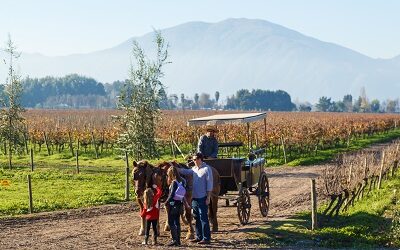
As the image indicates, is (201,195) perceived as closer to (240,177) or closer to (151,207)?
(151,207)

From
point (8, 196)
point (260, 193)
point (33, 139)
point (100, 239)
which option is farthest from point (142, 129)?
point (33, 139)

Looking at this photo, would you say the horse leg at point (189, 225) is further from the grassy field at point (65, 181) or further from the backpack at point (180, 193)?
the grassy field at point (65, 181)

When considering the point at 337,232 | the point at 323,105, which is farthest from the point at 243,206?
the point at 323,105

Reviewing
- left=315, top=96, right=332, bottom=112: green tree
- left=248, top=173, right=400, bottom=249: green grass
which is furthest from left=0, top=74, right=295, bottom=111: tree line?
left=248, top=173, right=400, bottom=249: green grass

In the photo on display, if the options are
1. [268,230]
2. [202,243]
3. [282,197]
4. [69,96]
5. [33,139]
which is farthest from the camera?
[69,96]

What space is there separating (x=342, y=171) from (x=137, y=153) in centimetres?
813

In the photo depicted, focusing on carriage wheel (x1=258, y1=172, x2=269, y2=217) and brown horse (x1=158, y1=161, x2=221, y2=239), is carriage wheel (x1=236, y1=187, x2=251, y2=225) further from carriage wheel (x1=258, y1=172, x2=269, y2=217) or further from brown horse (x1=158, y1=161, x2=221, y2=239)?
carriage wheel (x1=258, y1=172, x2=269, y2=217)

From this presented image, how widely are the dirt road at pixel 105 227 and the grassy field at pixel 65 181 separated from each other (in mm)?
1301

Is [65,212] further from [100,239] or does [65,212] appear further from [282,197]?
[282,197]

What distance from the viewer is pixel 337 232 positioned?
46.0 ft

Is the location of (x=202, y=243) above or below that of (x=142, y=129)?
below

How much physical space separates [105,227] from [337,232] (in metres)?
5.77

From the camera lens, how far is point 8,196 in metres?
21.0

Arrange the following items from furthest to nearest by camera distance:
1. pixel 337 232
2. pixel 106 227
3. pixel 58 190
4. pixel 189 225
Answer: pixel 58 190 → pixel 106 227 → pixel 337 232 → pixel 189 225
